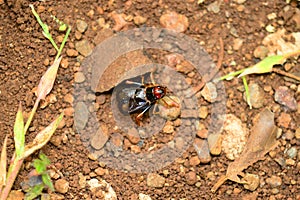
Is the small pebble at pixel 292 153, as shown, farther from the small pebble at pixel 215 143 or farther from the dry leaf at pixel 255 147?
the small pebble at pixel 215 143

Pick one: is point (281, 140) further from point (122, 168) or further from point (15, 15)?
point (15, 15)

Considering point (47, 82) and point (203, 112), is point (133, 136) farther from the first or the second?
point (47, 82)

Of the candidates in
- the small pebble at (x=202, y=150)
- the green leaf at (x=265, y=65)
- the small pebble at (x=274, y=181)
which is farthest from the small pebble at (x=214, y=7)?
the small pebble at (x=274, y=181)

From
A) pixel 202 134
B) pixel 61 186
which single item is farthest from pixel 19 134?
pixel 202 134

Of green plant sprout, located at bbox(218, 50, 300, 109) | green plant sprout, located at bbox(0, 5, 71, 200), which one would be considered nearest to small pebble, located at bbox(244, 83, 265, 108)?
→ green plant sprout, located at bbox(218, 50, 300, 109)

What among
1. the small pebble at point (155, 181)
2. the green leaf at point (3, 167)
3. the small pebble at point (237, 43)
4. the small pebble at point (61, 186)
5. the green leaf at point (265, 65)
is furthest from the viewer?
the small pebble at point (237, 43)

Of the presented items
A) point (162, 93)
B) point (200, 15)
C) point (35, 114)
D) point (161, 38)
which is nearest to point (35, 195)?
point (35, 114)
